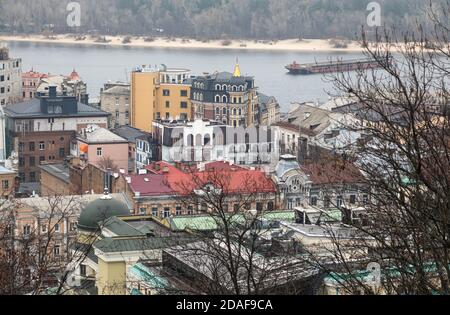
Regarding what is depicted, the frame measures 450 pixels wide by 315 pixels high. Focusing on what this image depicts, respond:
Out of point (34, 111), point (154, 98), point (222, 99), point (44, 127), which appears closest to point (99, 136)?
point (44, 127)

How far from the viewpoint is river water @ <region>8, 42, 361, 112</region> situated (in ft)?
83.4

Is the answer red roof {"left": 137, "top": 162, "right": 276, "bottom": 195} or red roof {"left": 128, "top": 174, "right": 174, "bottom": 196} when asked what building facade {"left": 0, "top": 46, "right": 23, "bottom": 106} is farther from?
red roof {"left": 128, "top": 174, "right": 174, "bottom": 196}

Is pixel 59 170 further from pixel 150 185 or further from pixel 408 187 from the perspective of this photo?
pixel 408 187

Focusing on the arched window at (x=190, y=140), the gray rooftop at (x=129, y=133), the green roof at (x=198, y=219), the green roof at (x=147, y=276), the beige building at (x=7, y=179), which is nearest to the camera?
the green roof at (x=147, y=276)

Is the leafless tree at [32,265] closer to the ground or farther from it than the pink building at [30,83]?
farther from it

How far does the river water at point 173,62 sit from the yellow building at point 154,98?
14.4ft

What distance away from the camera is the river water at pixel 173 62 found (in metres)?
25.4

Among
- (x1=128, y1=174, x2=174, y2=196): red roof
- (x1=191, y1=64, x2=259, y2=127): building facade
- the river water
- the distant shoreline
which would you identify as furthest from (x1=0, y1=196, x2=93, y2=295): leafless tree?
the distant shoreline

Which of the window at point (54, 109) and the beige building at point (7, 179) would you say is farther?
the window at point (54, 109)

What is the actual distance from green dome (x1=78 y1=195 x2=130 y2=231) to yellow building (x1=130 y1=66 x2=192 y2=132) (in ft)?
27.1

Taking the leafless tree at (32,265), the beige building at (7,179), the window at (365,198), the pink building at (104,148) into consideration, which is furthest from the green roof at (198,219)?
the pink building at (104,148)

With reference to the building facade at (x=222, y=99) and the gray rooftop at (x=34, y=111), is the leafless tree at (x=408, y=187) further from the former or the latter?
the building facade at (x=222, y=99)
